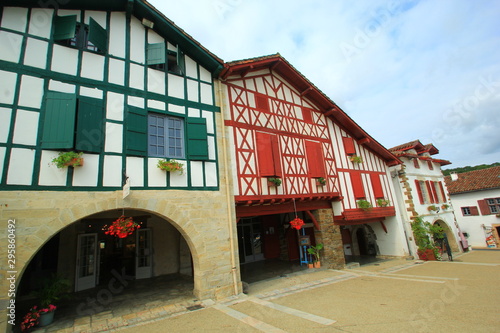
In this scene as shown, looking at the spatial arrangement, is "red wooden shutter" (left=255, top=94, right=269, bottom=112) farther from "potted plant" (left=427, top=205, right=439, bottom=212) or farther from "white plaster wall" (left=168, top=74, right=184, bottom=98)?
"potted plant" (left=427, top=205, right=439, bottom=212)

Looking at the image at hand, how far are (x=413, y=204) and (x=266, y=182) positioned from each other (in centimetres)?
934

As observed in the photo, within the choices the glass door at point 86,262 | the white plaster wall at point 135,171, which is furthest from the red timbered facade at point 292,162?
the glass door at point 86,262

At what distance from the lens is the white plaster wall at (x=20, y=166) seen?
4426mm

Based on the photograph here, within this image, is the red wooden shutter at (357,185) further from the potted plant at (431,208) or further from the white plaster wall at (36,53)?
the white plaster wall at (36,53)

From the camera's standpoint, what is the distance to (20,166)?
4.51 m

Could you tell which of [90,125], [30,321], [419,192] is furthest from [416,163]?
[30,321]

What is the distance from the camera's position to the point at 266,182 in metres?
7.97

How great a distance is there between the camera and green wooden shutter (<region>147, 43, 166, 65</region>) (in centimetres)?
643

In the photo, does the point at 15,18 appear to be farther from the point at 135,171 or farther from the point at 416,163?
the point at 416,163

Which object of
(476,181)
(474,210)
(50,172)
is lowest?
(474,210)

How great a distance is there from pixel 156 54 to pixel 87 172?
353 cm

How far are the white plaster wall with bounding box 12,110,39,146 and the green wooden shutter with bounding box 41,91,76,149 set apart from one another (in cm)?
16

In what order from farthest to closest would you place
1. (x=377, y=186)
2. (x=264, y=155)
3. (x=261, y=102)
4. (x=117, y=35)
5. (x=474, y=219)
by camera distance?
1. (x=474, y=219)
2. (x=377, y=186)
3. (x=261, y=102)
4. (x=264, y=155)
5. (x=117, y=35)

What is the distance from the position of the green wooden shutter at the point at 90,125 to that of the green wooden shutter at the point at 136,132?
0.52 metres
